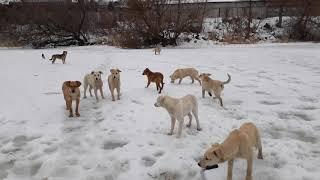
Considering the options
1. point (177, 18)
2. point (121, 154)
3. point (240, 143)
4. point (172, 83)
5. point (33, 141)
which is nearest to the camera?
point (240, 143)

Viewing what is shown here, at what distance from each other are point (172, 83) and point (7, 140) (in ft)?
21.7

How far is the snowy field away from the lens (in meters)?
6.27

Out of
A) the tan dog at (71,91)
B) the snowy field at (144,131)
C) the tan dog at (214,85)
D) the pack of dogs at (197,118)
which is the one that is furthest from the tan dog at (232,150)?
the tan dog at (71,91)

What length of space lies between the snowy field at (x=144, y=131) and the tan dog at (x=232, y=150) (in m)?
0.53

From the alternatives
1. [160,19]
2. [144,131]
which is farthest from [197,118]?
[160,19]

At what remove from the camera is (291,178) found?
5887mm

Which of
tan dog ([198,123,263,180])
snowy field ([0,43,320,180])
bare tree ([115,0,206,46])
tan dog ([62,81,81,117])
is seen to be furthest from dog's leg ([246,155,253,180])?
bare tree ([115,0,206,46])

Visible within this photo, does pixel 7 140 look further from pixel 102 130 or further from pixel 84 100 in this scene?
pixel 84 100

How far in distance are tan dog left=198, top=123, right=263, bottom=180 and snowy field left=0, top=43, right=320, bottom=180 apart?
0.53 meters

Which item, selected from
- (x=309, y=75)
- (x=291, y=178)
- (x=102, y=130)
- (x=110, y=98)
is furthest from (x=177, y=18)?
(x=291, y=178)

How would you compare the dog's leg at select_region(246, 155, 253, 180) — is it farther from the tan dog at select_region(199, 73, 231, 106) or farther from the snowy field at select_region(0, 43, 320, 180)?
the tan dog at select_region(199, 73, 231, 106)

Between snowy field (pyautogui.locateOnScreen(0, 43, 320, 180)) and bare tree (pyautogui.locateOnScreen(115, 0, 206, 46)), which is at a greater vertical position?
bare tree (pyautogui.locateOnScreen(115, 0, 206, 46))

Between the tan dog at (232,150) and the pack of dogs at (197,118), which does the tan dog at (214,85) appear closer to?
the pack of dogs at (197,118)

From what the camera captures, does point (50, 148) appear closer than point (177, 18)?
Yes
